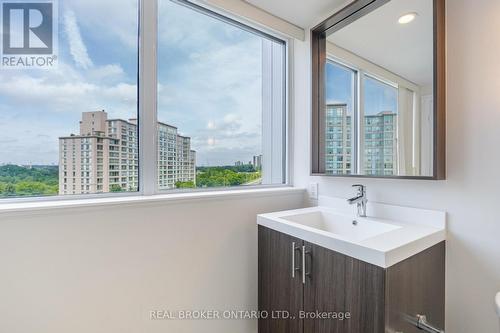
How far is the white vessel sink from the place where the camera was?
0.92 m

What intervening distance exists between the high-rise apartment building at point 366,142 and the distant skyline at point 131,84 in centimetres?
51

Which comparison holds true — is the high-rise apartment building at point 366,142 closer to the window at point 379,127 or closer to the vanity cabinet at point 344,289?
the window at point 379,127

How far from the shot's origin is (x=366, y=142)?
1434 millimetres

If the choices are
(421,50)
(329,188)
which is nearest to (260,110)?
(329,188)

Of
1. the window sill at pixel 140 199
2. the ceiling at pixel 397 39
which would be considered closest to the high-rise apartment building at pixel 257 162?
the window sill at pixel 140 199

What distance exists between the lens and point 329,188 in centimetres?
167

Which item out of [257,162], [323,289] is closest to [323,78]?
[257,162]

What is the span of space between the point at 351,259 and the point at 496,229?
1.95ft

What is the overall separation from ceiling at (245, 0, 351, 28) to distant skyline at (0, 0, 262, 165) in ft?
0.81

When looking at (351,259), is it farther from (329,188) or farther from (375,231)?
(329,188)

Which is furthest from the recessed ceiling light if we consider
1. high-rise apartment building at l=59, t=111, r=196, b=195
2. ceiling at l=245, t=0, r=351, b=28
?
high-rise apartment building at l=59, t=111, r=196, b=195

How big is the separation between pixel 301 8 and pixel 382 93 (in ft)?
2.47

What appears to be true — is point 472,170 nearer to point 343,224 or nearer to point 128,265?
point 343,224

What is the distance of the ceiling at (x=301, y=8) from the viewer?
1539mm
